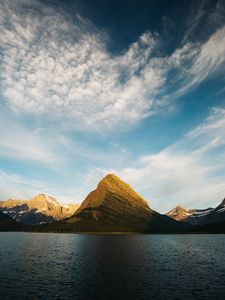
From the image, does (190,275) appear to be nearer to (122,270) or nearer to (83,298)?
(122,270)

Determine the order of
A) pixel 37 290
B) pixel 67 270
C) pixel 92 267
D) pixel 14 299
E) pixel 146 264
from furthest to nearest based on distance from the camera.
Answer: pixel 146 264, pixel 92 267, pixel 67 270, pixel 37 290, pixel 14 299

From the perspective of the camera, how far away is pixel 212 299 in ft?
187

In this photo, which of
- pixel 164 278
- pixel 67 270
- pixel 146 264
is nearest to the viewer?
pixel 164 278

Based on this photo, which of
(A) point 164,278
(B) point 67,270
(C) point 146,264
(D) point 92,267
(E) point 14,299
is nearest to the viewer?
(E) point 14,299

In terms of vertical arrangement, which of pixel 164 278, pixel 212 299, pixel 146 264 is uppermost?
pixel 146 264

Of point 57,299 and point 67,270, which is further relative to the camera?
point 67,270

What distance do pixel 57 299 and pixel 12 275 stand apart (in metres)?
27.9

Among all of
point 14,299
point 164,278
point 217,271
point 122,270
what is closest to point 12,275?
point 14,299

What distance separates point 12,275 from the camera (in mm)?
79188

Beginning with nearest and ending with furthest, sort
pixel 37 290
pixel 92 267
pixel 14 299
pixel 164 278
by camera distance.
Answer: pixel 14 299 → pixel 37 290 → pixel 164 278 → pixel 92 267

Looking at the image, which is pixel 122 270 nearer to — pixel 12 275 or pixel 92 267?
pixel 92 267

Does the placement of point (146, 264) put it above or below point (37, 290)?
above

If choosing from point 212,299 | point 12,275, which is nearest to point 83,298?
point 212,299

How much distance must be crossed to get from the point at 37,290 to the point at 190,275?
137 ft
